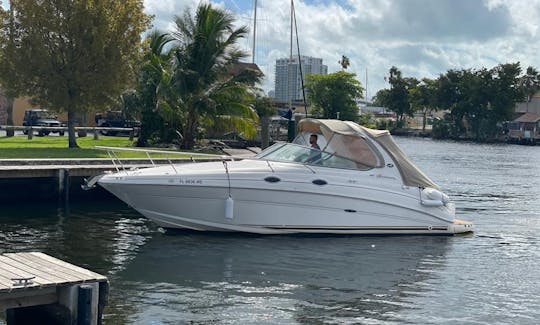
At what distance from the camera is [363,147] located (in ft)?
59.1

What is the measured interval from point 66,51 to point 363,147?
56.5 ft

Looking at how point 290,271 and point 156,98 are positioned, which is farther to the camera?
point 156,98

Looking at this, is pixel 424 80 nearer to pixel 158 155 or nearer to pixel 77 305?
pixel 158 155

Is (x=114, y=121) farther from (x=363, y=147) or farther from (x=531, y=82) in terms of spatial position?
(x=531, y=82)

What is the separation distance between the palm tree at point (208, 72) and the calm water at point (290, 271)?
40.9ft

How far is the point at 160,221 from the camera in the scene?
687 inches

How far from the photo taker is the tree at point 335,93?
314 feet

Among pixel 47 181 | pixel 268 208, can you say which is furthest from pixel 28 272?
pixel 47 181

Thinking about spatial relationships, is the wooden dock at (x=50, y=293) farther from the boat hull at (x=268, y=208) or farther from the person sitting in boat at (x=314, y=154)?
the person sitting in boat at (x=314, y=154)

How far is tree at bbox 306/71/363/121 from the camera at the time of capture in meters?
95.8

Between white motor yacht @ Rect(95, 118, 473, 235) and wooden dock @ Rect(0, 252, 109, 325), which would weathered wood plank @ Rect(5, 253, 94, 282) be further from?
white motor yacht @ Rect(95, 118, 473, 235)

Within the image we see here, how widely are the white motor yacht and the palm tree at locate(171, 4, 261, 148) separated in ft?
50.8

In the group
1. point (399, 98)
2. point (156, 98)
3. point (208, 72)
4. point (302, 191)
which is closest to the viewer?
point (302, 191)

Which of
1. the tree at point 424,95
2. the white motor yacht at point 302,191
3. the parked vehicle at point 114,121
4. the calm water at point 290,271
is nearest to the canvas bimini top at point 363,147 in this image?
the white motor yacht at point 302,191
